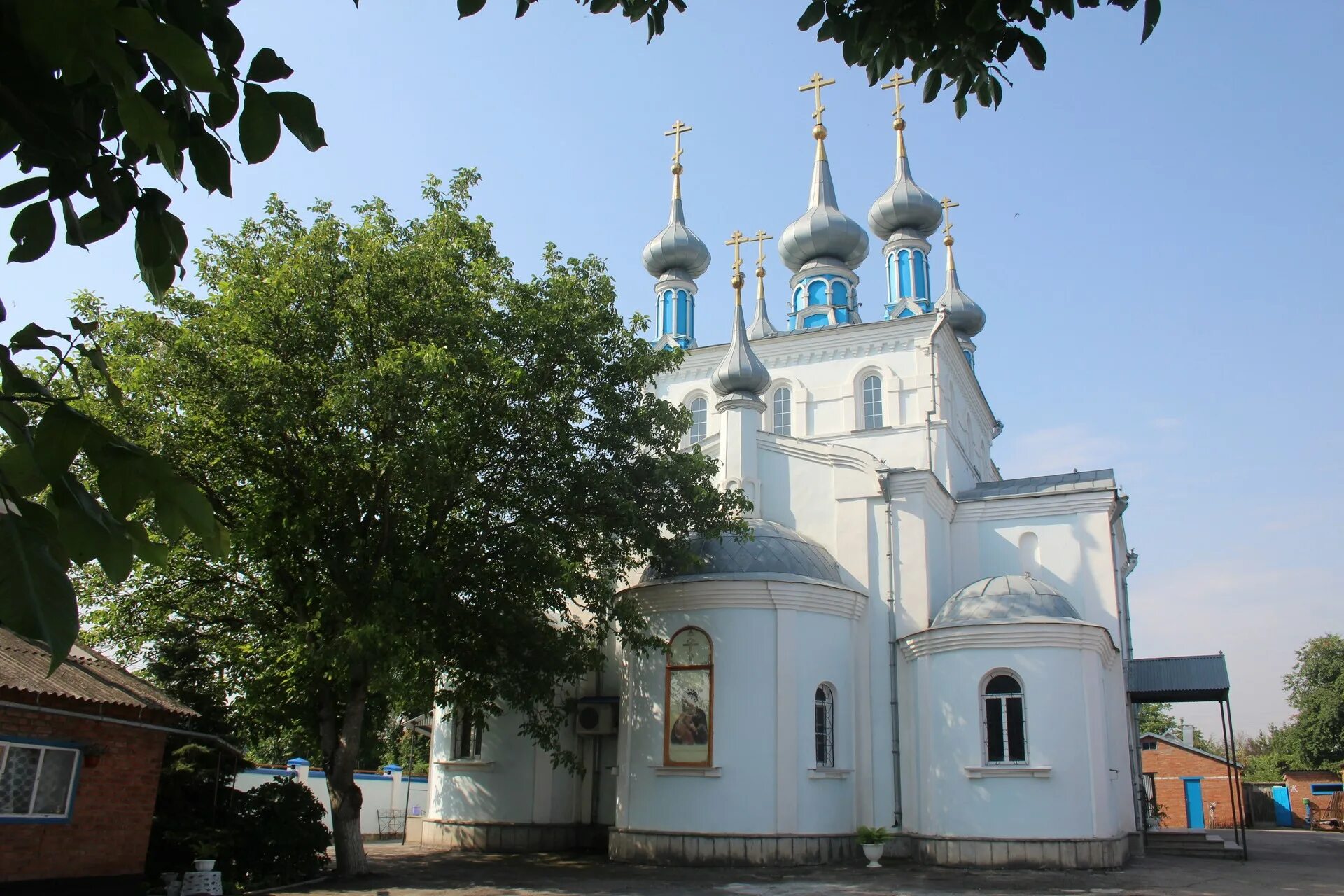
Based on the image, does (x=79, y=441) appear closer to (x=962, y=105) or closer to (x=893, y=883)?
(x=962, y=105)

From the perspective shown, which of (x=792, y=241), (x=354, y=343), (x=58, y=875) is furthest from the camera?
(x=792, y=241)

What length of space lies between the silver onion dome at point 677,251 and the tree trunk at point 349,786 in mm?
14513

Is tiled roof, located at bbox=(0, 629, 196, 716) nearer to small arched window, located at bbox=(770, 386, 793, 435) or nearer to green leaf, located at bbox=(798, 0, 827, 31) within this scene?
green leaf, located at bbox=(798, 0, 827, 31)

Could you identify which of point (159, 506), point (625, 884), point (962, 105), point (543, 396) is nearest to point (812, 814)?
point (625, 884)

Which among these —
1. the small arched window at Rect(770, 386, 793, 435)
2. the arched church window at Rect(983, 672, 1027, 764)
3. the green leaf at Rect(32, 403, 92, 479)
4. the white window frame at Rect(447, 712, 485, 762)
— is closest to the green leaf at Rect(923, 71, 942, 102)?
the green leaf at Rect(32, 403, 92, 479)

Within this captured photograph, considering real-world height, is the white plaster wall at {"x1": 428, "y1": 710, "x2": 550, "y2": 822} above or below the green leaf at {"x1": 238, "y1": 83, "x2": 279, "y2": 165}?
below

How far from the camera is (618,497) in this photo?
598 inches

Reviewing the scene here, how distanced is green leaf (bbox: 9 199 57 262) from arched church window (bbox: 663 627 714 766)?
589 inches

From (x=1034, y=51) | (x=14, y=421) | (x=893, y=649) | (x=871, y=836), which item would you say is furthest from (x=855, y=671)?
(x=14, y=421)

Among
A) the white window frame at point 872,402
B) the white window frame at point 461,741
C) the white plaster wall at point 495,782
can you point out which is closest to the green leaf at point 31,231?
the white plaster wall at point 495,782

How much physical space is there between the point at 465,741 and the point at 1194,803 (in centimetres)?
2725

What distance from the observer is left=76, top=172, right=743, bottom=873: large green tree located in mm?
13102

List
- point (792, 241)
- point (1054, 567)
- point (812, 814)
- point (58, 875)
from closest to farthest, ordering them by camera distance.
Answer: point (58, 875) → point (812, 814) → point (1054, 567) → point (792, 241)

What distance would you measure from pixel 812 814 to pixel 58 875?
33.2 feet
